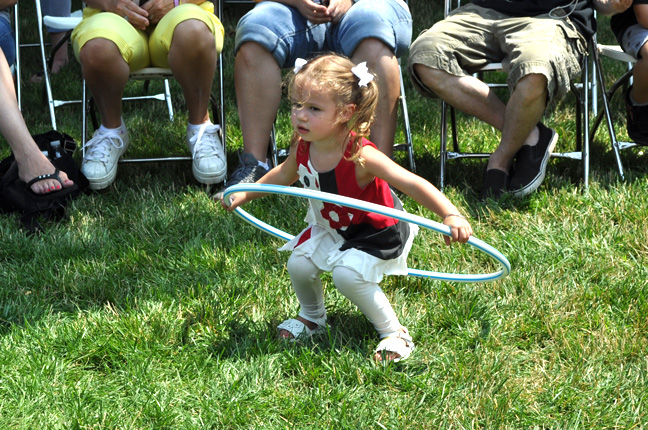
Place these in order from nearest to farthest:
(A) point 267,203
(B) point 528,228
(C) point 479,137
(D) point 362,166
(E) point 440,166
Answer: (D) point 362,166 < (B) point 528,228 < (A) point 267,203 < (E) point 440,166 < (C) point 479,137

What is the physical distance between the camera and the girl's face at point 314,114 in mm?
2320

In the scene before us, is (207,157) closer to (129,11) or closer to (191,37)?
(191,37)

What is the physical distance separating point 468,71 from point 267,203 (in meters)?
1.29

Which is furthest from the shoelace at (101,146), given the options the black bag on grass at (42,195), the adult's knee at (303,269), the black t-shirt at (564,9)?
the black t-shirt at (564,9)

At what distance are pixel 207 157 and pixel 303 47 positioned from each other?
2.52ft

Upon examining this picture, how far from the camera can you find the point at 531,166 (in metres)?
3.68

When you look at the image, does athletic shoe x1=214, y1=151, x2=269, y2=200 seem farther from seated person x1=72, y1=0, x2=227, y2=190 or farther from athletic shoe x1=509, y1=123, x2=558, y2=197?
athletic shoe x1=509, y1=123, x2=558, y2=197

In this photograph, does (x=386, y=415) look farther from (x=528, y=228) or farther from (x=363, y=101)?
(x=528, y=228)

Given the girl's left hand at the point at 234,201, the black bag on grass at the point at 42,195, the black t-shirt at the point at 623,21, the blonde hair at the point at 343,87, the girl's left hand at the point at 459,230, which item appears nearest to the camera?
the girl's left hand at the point at 459,230

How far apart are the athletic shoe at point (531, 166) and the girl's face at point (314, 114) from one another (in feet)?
5.14

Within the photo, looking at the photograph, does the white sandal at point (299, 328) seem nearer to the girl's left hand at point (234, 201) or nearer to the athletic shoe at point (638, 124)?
the girl's left hand at point (234, 201)

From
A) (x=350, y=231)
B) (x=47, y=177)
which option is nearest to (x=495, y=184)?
(x=350, y=231)

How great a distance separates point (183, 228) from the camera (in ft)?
11.4

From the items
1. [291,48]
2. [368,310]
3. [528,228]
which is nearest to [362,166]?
[368,310]
